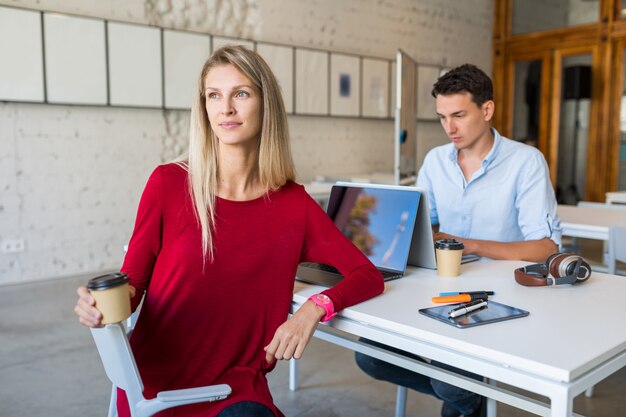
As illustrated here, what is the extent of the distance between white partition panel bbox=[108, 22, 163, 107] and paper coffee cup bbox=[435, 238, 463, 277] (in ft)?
12.2

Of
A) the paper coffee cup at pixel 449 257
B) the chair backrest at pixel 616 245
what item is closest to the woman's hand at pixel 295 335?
the paper coffee cup at pixel 449 257

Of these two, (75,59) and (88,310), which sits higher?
(75,59)

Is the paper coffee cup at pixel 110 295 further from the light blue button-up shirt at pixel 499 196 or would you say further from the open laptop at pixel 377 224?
the light blue button-up shirt at pixel 499 196

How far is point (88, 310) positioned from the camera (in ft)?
3.29

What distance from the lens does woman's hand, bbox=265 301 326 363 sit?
118 cm

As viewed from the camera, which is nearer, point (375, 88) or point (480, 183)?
point (480, 183)

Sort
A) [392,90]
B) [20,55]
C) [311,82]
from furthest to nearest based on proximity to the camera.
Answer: [392,90] → [311,82] → [20,55]

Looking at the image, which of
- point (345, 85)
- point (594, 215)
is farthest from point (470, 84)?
point (345, 85)

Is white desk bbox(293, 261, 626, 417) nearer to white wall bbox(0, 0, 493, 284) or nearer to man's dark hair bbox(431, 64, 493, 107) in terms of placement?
man's dark hair bbox(431, 64, 493, 107)

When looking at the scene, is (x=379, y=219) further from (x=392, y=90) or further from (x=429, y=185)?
(x=392, y=90)

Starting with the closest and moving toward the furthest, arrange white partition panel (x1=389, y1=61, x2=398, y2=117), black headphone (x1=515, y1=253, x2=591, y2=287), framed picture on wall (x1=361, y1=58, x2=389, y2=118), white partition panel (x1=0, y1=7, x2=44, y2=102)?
black headphone (x1=515, y1=253, x2=591, y2=287)
white partition panel (x1=0, y1=7, x2=44, y2=102)
framed picture on wall (x1=361, y1=58, x2=389, y2=118)
white partition panel (x1=389, y1=61, x2=398, y2=117)

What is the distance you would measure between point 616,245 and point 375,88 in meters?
4.43

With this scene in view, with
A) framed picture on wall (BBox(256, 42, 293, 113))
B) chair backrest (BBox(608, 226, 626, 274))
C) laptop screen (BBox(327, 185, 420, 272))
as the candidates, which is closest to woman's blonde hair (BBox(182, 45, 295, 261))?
laptop screen (BBox(327, 185, 420, 272))

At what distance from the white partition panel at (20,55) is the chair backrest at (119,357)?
3.70m
